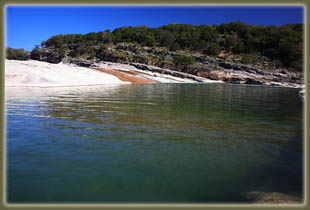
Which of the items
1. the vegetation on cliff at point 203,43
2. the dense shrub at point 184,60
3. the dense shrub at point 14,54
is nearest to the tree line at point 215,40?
the vegetation on cliff at point 203,43

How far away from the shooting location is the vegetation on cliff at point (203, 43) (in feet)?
320

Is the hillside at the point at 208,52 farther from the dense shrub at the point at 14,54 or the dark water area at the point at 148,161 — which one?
the dark water area at the point at 148,161

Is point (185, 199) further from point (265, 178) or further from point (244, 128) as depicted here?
point (244, 128)

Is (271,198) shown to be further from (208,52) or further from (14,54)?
(14,54)

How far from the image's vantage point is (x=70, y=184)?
16.5ft

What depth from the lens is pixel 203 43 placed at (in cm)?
11800

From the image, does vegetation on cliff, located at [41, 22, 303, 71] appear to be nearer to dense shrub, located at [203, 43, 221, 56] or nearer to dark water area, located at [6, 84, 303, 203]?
dense shrub, located at [203, 43, 221, 56]

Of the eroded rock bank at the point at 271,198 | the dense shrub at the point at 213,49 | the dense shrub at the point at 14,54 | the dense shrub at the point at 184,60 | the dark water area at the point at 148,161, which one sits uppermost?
the dense shrub at the point at 213,49

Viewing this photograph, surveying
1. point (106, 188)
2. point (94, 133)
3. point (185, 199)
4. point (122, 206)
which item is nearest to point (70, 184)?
point (106, 188)

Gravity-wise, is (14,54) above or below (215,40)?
below

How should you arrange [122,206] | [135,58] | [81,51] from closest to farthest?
[122,206]
[135,58]
[81,51]

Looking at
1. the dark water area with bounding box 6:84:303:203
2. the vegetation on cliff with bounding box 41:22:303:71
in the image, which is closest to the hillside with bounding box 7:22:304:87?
the vegetation on cliff with bounding box 41:22:303:71

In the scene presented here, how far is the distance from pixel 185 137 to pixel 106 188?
470 centimetres

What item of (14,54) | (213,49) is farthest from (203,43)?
(14,54)
